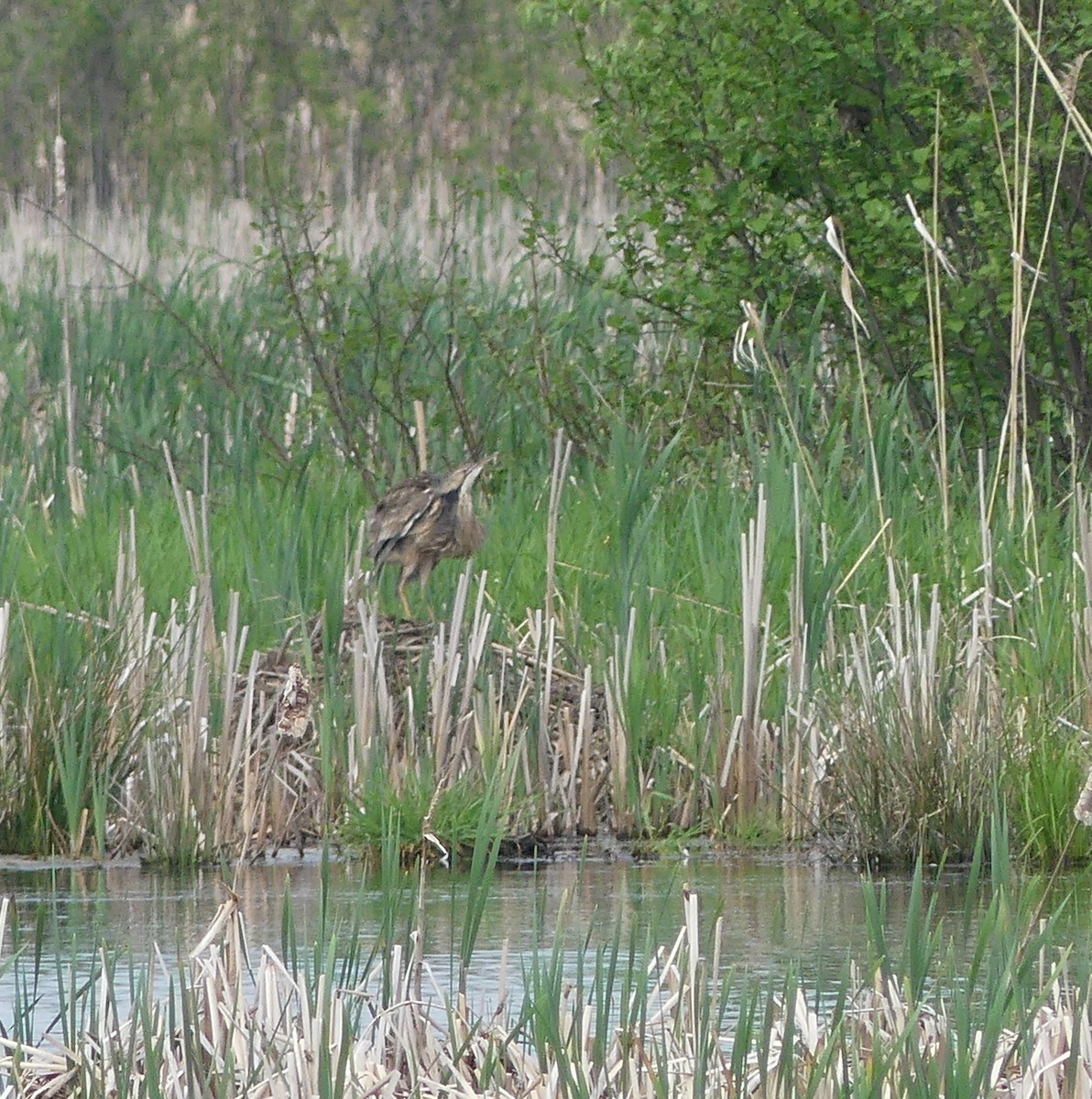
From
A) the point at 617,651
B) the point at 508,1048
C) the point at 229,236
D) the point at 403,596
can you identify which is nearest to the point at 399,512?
the point at 403,596

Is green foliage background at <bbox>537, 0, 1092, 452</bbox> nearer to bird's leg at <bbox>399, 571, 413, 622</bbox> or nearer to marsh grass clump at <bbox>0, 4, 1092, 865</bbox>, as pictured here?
marsh grass clump at <bbox>0, 4, 1092, 865</bbox>

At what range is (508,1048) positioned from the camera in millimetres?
3346

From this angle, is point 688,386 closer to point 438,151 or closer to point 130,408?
point 130,408

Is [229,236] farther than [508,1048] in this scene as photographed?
Yes

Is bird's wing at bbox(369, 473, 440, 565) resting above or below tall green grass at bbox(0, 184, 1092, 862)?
above

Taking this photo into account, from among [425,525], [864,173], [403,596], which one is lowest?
[403,596]

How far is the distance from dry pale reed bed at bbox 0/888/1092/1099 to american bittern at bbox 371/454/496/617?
273cm

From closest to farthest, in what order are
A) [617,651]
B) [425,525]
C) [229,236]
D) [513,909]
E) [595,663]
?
1. [513,909]
2. [617,651]
3. [595,663]
4. [425,525]
5. [229,236]

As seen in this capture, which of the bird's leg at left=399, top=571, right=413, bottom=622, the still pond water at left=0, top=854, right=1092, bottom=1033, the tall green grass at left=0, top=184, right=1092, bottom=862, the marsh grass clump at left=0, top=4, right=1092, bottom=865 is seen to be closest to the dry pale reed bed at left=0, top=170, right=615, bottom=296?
the marsh grass clump at left=0, top=4, right=1092, bottom=865

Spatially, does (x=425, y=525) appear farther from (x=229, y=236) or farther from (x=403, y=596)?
(x=229, y=236)

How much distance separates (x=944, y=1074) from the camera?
2932mm

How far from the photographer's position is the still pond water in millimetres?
4332

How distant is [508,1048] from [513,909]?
1.57 meters

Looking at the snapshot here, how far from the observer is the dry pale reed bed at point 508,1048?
303cm
